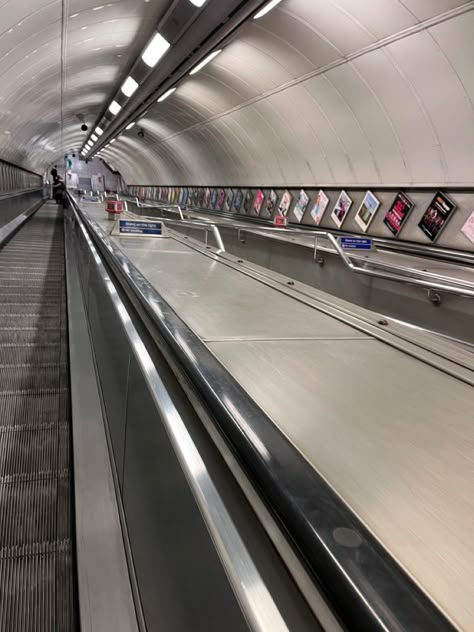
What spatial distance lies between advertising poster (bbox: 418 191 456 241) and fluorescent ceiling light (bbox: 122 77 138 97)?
744 cm

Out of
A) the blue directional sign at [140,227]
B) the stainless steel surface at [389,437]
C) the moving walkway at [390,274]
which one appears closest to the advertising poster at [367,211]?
the moving walkway at [390,274]

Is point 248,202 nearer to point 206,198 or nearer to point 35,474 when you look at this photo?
point 206,198

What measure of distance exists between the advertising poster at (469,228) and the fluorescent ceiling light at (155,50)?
629 cm

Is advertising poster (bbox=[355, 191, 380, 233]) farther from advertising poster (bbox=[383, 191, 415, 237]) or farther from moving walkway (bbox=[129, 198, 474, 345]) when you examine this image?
moving walkway (bbox=[129, 198, 474, 345])

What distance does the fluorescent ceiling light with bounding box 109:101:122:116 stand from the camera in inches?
594

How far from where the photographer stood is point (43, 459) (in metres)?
2.91

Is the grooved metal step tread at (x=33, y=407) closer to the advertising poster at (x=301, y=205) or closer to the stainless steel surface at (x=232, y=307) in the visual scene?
the stainless steel surface at (x=232, y=307)

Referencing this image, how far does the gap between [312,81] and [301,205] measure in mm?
4485

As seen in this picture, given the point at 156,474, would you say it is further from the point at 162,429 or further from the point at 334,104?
the point at 334,104

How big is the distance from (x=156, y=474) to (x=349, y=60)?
9.77 meters

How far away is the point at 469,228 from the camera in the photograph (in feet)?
28.5

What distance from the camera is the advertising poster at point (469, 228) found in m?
8.63

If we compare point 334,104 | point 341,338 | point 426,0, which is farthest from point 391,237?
point 341,338

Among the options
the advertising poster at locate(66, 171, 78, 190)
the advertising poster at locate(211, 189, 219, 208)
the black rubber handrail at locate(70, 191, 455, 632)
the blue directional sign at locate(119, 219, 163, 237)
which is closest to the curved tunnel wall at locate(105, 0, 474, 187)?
the blue directional sign at locate(119, 219, 163, 237)
